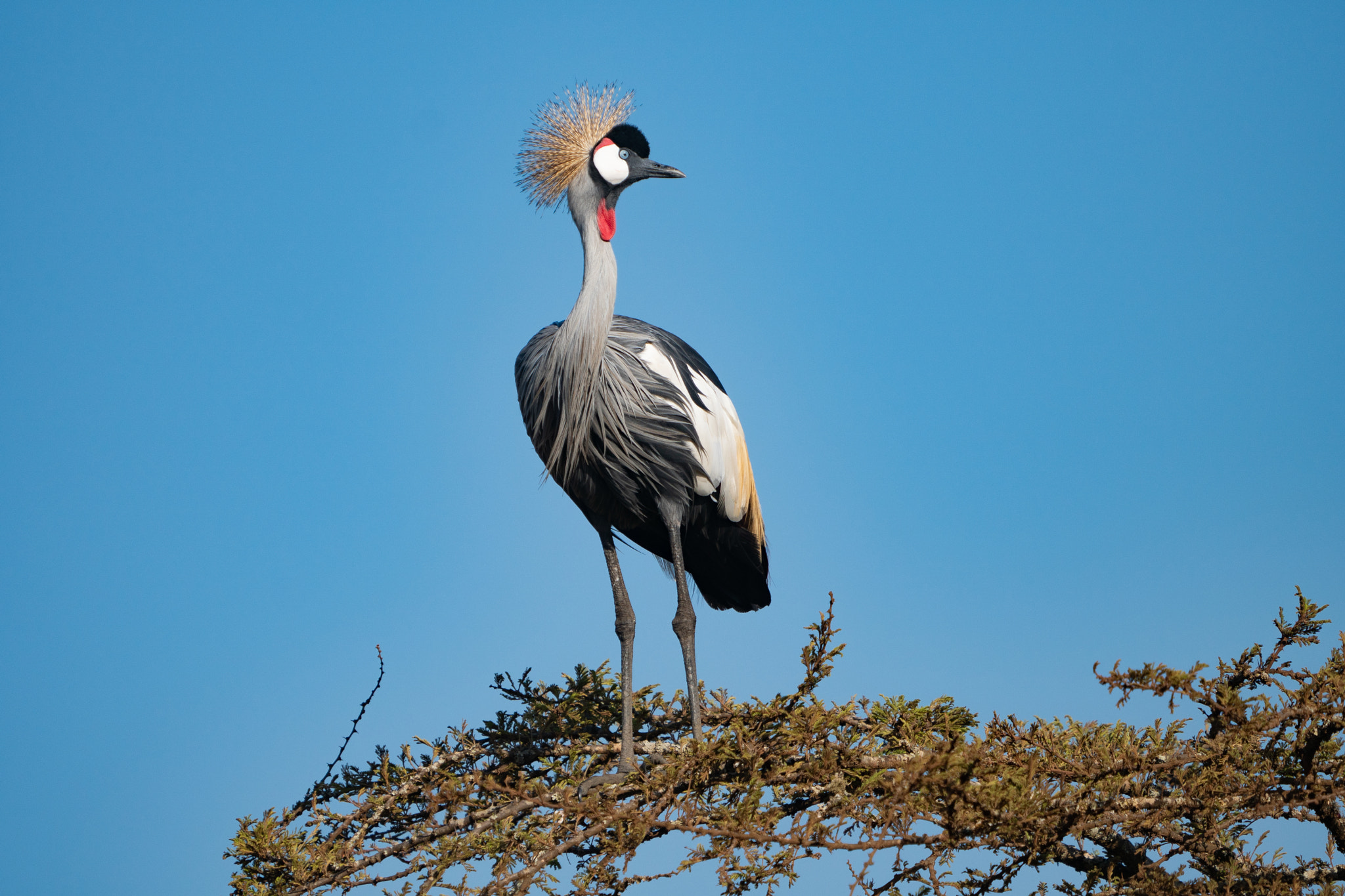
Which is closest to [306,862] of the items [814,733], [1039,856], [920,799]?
[814,733]

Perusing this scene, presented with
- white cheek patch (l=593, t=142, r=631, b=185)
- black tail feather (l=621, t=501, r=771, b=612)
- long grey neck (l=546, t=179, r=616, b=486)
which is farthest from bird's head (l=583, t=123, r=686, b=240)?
black tail feather (l=621, t=501, r=771, b=612)

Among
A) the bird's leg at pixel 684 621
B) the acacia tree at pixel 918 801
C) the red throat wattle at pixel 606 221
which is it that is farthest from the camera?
the red throat wattle at pixel 606 221

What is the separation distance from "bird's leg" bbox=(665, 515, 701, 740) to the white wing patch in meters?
0.26

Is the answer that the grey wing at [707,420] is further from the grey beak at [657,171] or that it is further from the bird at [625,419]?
the grey beak at [657,171]

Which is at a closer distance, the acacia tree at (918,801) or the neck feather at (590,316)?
the acacia tree at (918,801)

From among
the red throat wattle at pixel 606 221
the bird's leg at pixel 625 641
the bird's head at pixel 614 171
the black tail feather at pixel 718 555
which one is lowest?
the bird's leg at pixel 625 641

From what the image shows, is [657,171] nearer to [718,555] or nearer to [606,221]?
[606,221]

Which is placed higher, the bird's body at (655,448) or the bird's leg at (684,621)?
the bird's body at (655,448)

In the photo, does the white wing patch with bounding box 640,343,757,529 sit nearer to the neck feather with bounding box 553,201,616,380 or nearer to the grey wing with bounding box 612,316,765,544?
the grey wing with bounding box 612,316,765,544

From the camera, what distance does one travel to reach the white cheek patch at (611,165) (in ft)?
17.4

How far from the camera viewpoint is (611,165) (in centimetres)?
532

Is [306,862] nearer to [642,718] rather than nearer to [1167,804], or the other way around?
[642,718]

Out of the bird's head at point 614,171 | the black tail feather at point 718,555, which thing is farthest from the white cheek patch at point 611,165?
the black tail feather at point 718,555

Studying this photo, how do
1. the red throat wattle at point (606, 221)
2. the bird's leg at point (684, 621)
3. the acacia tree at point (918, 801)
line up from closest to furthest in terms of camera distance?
the acacia tree at point (918, 801), the bird's leg at point (684, 621), the red throat wattle at point (606, 221)
